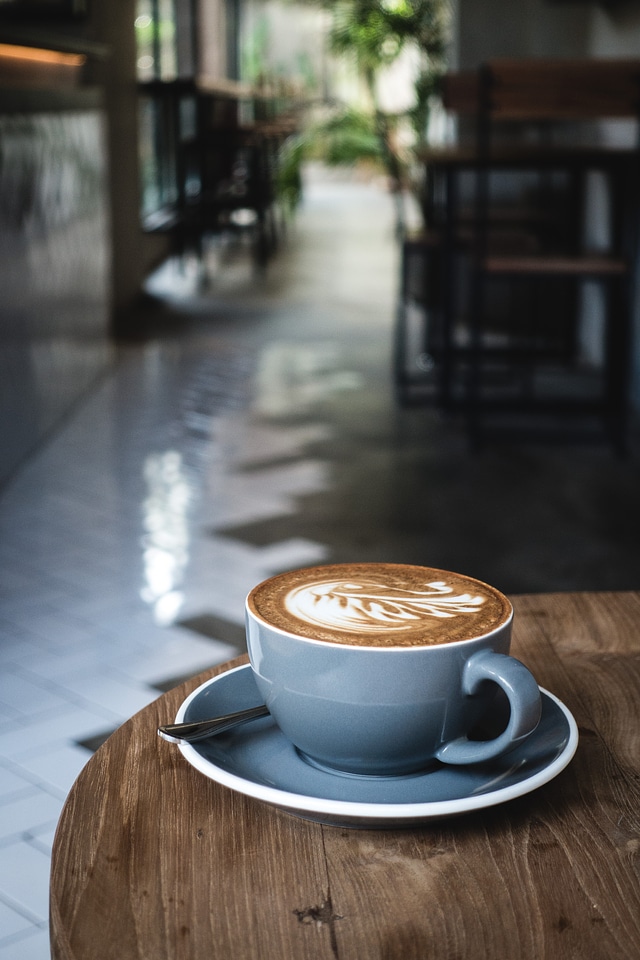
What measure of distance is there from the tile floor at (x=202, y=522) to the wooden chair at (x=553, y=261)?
0.34 metres

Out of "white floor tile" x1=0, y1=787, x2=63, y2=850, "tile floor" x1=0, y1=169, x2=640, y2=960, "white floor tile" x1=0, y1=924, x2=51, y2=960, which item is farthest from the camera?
"tile floor" x1=0, y1=169, x2=640, y2=960

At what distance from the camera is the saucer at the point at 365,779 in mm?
421

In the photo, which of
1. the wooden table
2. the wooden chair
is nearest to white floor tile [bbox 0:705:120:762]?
the wooden table

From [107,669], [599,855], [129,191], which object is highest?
[129,191]

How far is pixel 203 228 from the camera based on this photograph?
274 inches

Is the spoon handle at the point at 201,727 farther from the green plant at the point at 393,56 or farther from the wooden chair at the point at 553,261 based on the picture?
the green plant at the point at 393,56

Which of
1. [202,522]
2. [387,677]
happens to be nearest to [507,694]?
[387,677]

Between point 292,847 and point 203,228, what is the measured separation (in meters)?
6.82

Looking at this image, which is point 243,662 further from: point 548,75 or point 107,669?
point 548,75

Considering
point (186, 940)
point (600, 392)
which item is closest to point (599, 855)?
point (186, 940)

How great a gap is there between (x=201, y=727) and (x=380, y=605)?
0.31 ft

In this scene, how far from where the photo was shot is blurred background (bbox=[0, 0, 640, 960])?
1.93 metres

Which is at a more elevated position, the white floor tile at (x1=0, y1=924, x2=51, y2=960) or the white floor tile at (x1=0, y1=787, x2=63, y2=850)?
the white floor tile at (x1=0, y1=787, x2=63, y2=850)

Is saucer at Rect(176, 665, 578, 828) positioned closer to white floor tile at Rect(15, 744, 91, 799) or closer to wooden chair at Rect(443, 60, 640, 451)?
white floor tile at Rect(15, 744, 91, 799)
